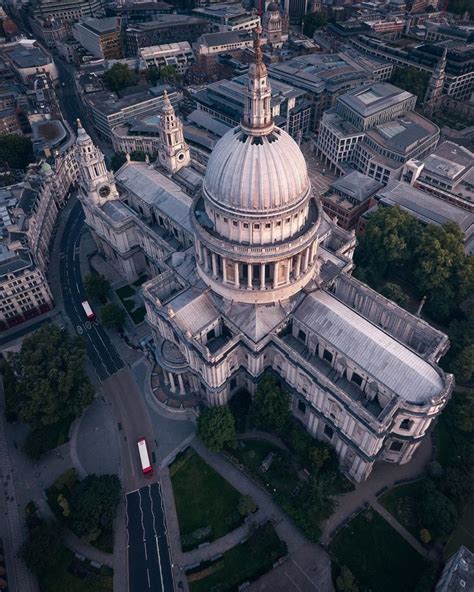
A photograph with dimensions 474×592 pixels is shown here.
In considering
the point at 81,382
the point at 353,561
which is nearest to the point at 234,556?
the point at 353,561

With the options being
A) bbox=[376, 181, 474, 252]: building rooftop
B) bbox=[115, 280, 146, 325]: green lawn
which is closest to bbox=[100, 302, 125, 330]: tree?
bbox=[115, 280, 146, 325]: green lawn

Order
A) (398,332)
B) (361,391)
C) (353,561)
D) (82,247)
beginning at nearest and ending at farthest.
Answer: (353,561) < (361,391) < (398,332) < (82,247)

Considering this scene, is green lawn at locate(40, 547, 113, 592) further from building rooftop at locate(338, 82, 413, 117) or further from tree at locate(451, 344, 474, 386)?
building rooftop at locate(338, 82, 413, 117)

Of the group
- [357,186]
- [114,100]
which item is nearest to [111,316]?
[357,186]

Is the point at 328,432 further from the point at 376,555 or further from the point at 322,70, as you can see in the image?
the point at 322,70

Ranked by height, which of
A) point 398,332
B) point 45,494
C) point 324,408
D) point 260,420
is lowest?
point 45,494

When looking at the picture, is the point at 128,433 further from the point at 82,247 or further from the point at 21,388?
the point at 82,247

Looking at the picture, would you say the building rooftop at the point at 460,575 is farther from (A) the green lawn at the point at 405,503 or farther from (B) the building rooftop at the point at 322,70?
(B) the building rooftop at the point at 322,70
